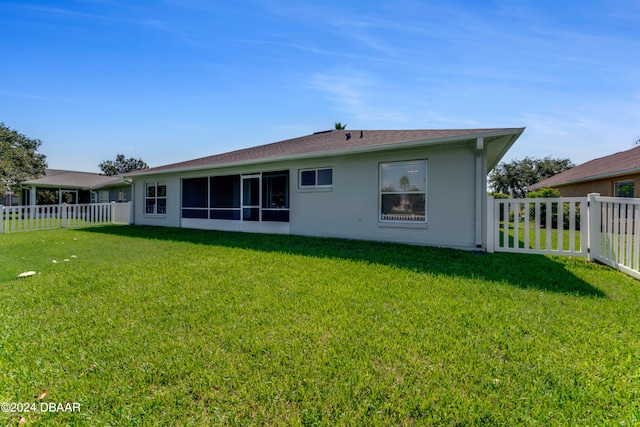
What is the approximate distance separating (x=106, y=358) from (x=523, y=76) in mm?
12545

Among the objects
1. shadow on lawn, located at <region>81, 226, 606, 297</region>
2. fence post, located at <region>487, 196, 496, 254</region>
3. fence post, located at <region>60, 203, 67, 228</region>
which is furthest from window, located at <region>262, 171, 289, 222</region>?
fence post, located at <region>60, 203, 67, 228</region>

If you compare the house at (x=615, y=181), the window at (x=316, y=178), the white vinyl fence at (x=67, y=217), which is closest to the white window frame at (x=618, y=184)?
the house at (x=615, y=181)

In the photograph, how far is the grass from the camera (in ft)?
6.72

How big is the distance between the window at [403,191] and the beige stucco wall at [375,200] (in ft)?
0.52

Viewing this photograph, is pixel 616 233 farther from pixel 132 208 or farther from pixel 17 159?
pixel 17 159

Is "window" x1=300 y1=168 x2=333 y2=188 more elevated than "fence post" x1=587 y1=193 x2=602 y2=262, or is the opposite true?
"window" x1=300 y1=168 x2=333 y2=188

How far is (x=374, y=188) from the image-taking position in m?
8.70

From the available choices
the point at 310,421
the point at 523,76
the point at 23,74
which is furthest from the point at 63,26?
the point at 523,76

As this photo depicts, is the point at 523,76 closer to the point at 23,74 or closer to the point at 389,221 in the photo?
the point at 389,221

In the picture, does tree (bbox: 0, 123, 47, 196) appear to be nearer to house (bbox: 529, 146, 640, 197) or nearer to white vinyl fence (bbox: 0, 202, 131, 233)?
white vinyl fence (bbox: 0, 202, 131, 233)

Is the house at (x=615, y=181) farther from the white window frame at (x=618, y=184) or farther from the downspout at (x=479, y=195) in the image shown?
the downspout at (x=479, y=195)

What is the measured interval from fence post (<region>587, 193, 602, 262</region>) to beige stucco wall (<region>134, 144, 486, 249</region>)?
78.5 inches

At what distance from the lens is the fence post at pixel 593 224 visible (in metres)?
6.25

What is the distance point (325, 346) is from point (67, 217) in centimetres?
1765
